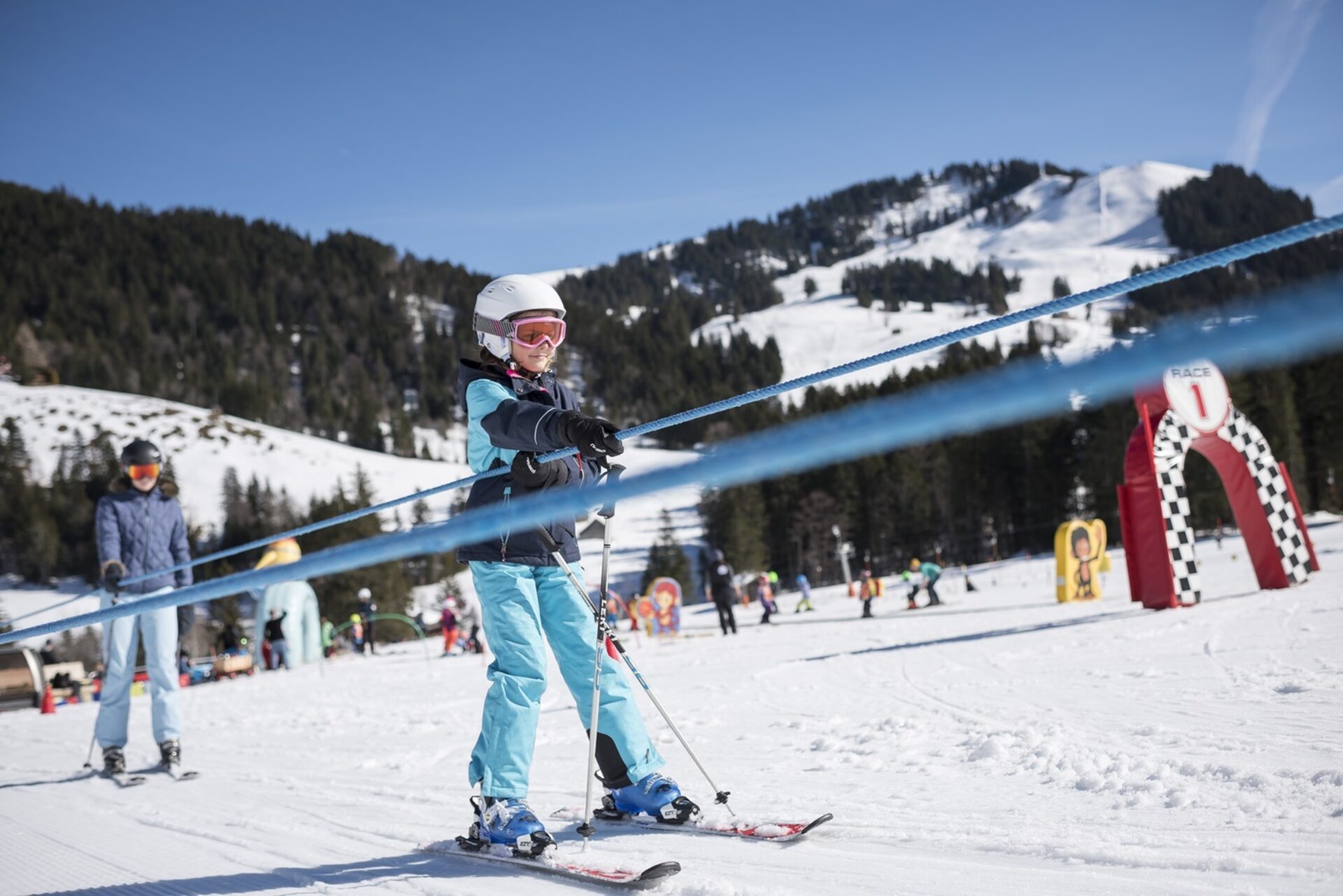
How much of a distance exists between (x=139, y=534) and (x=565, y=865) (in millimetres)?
4336

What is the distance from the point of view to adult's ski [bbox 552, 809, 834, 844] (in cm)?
282

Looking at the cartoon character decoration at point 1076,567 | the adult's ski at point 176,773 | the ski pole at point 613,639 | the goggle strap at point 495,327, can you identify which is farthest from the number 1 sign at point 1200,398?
the adult's ski at point 176,773

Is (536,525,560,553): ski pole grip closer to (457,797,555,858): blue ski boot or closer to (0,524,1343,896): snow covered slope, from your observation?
(457,797,555,858): blue ski boot

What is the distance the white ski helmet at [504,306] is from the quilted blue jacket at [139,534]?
3.43 metres

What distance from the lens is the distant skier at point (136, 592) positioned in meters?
5.53

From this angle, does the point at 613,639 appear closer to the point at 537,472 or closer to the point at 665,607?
the point at 537,472

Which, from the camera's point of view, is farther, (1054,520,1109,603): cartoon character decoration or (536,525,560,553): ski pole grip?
(1054,520,1109,603): cartoon character decoration

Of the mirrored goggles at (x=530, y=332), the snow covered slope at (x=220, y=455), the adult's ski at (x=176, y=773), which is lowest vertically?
the adult's ski at (x=176, y=773)

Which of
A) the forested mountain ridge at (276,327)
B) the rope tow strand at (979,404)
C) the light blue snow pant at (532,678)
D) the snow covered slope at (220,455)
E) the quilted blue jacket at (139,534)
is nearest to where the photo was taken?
the rope tow strand at (979,404)

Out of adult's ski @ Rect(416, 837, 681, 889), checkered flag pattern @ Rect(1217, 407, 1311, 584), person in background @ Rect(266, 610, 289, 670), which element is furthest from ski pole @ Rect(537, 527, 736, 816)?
person in background @ Rect(266, 610, 289, 670)

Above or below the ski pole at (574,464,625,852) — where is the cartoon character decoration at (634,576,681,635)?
below

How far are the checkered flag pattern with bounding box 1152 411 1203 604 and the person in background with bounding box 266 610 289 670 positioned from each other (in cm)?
1823

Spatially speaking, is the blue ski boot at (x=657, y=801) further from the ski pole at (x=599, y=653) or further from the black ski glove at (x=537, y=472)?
the black ski glove at (x=537, y=472)

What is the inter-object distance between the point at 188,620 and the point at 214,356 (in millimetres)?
145461
